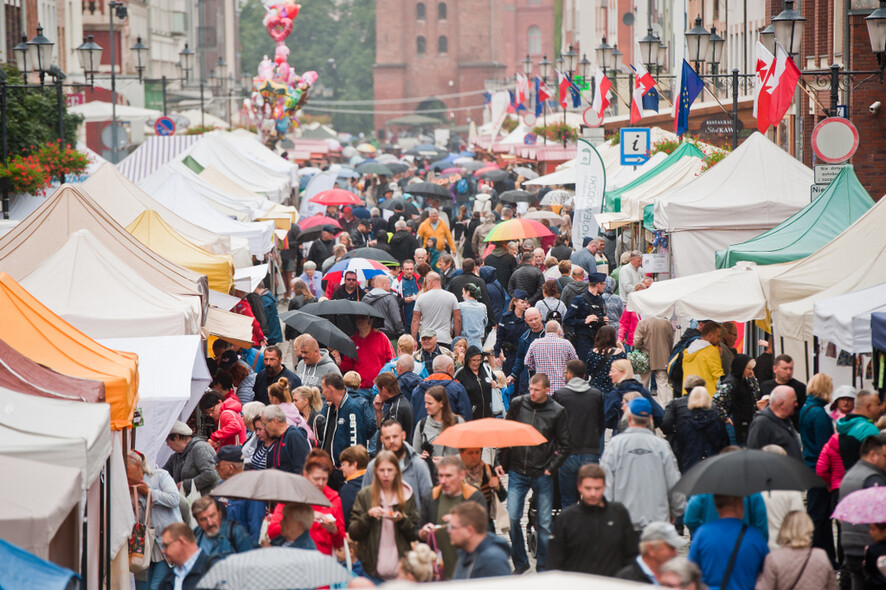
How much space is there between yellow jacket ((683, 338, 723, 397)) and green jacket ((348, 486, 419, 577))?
549 cm

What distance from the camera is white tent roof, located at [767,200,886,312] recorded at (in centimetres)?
1269

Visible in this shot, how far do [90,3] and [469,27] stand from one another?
56987 millimetres

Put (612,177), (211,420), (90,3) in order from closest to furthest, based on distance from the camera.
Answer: (211,420) < (612,177) < (90,3)

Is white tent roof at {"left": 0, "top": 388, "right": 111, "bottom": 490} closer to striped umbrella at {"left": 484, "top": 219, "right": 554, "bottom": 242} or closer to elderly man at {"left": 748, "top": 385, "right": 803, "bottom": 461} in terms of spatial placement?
elderly man at {"left": 748, "top": 385, "right": 803, "bottom": 461}

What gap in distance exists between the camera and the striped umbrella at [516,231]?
66.2 ft

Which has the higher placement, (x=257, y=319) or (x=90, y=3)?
(x=90, y=3)

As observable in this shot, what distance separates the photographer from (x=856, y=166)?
21188 millimetres

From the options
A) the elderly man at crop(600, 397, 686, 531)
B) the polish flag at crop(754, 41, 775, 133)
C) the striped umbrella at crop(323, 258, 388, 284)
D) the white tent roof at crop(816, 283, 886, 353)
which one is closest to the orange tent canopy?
the elderly man at crop(600, 397, 686, 531)

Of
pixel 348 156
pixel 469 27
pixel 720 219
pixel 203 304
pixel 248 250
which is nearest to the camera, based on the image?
pixel 203 304

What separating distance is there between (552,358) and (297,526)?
5120 mm

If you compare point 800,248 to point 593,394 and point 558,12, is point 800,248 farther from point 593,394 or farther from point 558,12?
point 558,12

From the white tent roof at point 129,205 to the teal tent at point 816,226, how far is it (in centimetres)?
671

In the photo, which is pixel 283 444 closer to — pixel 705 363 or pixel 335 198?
pixel 705 363

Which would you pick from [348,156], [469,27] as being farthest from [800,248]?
[469,27]
